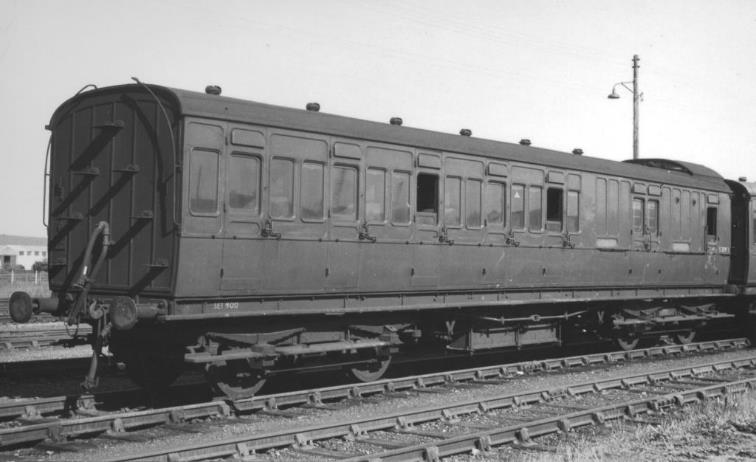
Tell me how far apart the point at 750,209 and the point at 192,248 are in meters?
14.7

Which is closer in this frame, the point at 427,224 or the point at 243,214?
the point at 243,214

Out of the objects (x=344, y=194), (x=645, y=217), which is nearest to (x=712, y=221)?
(x=645, y=217)

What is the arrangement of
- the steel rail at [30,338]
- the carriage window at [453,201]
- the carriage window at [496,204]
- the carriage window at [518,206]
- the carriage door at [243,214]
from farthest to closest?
the steel rail at [30,338]
the carriage window at [518,206]
the carriage window at [496,204]
the carriage window at [453,201]
the carriage door at [243,214]

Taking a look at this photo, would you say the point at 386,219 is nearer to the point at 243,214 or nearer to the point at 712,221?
the point at 243,214

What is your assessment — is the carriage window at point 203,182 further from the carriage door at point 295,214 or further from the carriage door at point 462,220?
the carriage door at point 462,220

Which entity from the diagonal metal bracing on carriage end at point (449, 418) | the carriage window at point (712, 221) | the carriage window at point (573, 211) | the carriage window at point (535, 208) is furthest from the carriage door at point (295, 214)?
the carriage window at point (712, 221)

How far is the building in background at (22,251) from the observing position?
8562 cm

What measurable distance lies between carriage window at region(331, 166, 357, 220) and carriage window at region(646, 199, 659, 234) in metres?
8.07

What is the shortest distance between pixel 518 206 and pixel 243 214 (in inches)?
218

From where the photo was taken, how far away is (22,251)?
305 feet

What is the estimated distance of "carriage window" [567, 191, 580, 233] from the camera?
14641mm

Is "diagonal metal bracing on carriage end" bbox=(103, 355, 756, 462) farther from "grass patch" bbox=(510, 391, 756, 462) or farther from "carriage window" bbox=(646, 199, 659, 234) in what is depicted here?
"carriage window" bbox=(646, 199, 659, 234)

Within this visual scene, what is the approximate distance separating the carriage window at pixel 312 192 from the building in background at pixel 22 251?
265 ft

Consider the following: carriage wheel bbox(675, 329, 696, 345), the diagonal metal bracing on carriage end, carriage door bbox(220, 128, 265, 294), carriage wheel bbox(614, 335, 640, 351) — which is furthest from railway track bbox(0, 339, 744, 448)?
carriage wheel bbox(675, 329, 696, 345)
